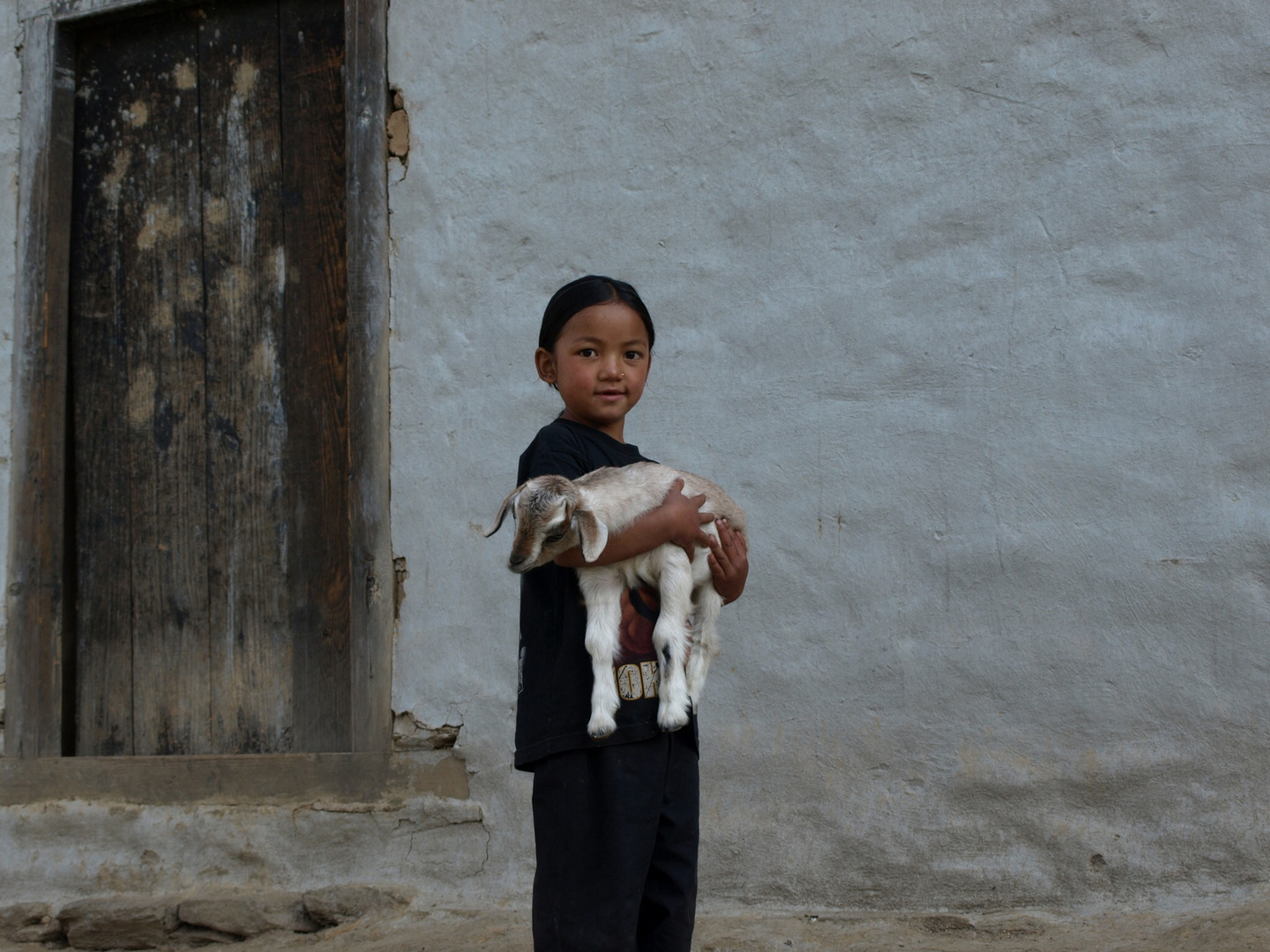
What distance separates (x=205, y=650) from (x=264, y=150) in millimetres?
1844

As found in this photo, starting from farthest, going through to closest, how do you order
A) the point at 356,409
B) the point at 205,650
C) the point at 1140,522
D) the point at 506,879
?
1. the point at 205,650
2. the point at 356,409
3. the point at 506,879
4. the point at 1140,522

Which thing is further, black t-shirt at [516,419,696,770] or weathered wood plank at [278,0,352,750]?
weathered wood plank at [278,0,352,750]

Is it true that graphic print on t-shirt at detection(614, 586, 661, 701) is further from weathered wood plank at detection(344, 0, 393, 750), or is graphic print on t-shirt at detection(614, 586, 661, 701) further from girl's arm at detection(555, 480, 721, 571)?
weathered wood plank at detection(344, 0, 393, 750)

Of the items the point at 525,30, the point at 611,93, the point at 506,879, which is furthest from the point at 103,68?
the point at 506,879

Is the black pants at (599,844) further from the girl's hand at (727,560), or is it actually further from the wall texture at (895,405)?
the wall texture at (895,405)

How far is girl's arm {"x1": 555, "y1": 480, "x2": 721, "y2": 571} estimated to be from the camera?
1850mm

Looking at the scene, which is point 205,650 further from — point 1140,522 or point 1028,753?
point 1140,522

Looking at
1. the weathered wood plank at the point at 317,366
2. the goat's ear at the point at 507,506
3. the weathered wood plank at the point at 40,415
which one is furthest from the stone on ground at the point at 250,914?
the goat's ear at the point at 507,506

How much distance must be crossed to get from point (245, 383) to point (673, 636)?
8.58 ft

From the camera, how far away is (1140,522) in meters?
3.15

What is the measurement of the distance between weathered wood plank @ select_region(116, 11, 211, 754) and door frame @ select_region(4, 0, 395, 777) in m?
0.21

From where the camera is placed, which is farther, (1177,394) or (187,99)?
(187,99)

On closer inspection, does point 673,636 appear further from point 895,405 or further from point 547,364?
point 895,405

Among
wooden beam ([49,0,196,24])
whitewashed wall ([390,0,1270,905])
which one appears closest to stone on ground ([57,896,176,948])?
whitewashed wall ([390,0,1270,905])
